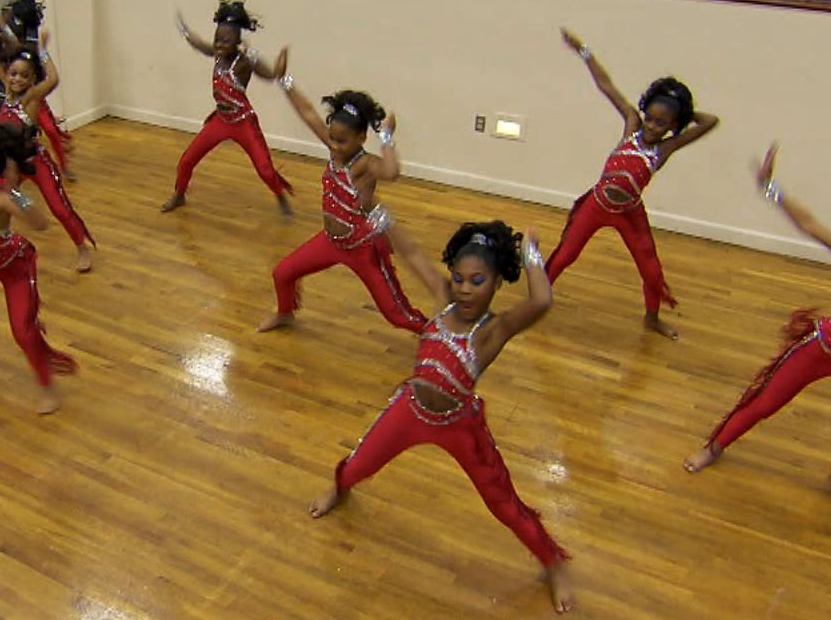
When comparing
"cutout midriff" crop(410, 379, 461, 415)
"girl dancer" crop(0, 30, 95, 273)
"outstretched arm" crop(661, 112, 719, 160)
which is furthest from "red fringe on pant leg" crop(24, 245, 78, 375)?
"outstretched arm" crop(661, 112, 719, 160)

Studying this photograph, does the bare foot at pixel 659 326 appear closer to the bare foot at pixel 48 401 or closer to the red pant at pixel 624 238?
the red pant at pixel 624 238

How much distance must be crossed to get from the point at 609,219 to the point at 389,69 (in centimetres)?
212

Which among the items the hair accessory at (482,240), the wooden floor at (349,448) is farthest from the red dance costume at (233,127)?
the hair accessory at (482,240)

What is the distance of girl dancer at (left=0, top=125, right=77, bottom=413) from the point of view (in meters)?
2.95

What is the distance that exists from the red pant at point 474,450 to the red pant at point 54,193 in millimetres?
2225

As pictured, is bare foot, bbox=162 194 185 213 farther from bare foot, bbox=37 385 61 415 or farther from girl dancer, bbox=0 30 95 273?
bare foot, bbox=37 385 61 415

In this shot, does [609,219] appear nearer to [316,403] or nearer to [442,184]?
[316,403]

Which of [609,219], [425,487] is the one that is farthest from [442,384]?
[609,219]

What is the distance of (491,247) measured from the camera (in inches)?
88.4

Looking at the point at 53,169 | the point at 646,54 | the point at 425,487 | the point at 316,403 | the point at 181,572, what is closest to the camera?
the point at 181,572

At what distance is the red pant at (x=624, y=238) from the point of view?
3.63 meters

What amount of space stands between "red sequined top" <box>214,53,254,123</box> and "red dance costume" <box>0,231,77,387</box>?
164 cm

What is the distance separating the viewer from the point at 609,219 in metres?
3.64

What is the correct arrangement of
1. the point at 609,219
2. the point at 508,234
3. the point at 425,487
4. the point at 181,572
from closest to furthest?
the point at 508,234 < the point at 181,572 < the point at 425,487 < the point at 609,219
